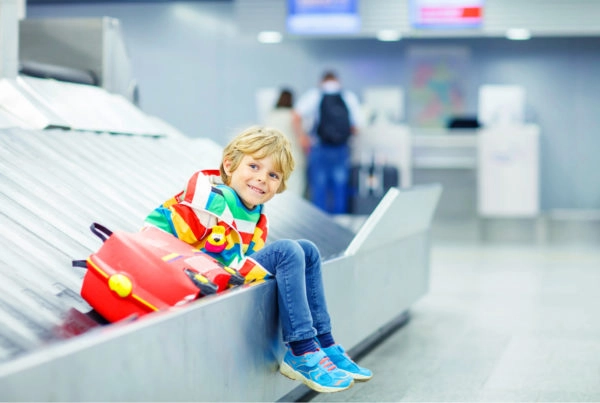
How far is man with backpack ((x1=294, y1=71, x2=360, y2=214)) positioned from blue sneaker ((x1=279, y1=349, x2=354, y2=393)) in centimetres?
854

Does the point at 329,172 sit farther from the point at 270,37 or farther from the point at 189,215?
the point at 189,215

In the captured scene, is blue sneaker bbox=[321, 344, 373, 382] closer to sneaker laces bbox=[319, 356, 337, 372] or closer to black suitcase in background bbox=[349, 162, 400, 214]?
sneaker laces bbox=[319, 356, 337, 372]

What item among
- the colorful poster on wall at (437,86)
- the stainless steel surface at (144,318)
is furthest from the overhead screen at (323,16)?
the stainless steel surface at (144,318)

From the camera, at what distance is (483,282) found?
27.0ft

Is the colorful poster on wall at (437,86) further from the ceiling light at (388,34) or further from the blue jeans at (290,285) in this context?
the blue jeans at (290,285)

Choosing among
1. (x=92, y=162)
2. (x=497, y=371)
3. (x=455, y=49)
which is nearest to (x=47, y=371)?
(x=92, y=162)

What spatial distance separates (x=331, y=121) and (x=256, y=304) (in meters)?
8.68

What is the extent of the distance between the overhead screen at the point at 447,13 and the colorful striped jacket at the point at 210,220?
10212mm

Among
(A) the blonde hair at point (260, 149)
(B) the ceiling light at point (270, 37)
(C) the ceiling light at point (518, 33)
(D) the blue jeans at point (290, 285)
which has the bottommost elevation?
(D) the blue jeans at point (290, 285)

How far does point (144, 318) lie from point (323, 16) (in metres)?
11.2

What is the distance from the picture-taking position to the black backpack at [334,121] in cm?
1176

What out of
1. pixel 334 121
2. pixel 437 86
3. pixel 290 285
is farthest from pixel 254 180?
pixel 437 86

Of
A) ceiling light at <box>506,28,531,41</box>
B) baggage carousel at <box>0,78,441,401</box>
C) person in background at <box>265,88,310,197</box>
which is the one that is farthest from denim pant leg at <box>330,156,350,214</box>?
baggage carousel at <box>0,78,441,401</box>

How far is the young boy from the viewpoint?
3.25m
